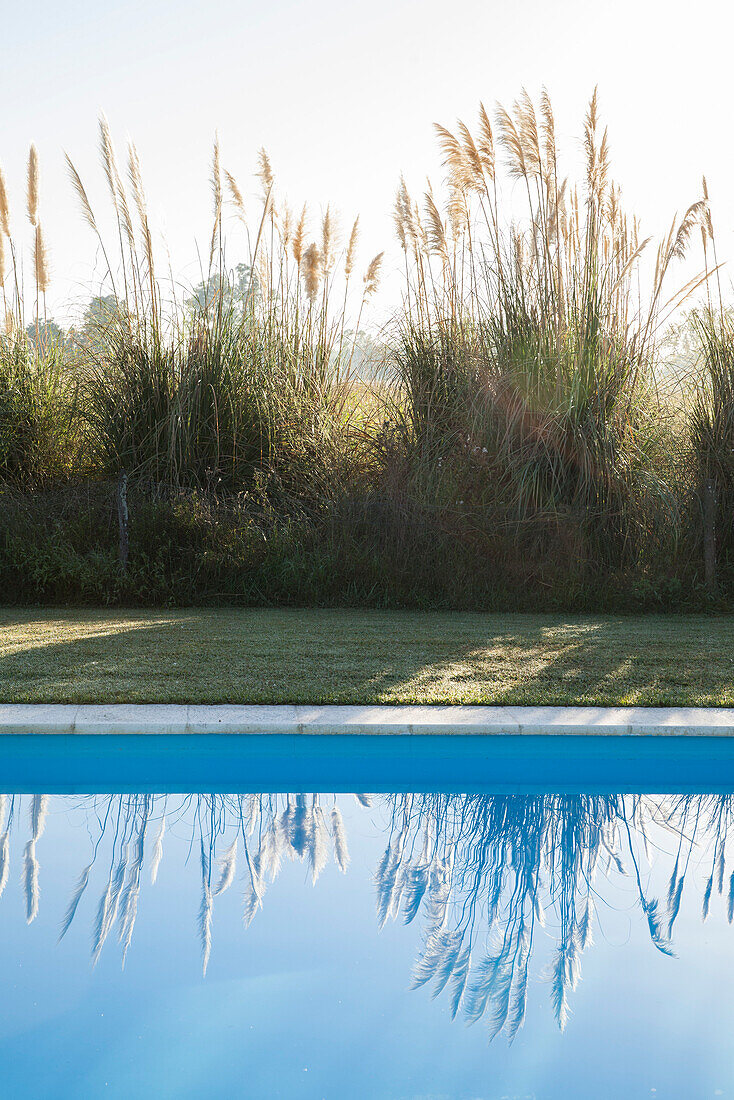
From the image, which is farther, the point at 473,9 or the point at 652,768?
the point at 473,9

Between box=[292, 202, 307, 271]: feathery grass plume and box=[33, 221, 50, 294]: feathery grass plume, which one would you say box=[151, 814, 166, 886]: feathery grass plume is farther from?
box=[33, 221, 50, 294]: feathery grass plume

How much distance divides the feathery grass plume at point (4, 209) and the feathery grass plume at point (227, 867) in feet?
24.7

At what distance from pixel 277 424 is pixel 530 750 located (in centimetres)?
460

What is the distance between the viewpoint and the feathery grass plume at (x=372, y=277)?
28.6ft

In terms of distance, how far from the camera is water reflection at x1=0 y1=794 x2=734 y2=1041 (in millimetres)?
2268

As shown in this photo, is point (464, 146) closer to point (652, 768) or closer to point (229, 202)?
point (229, 202)

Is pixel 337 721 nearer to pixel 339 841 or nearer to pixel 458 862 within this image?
pixel 339 841

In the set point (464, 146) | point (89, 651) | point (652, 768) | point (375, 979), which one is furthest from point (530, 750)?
point (464, 146)

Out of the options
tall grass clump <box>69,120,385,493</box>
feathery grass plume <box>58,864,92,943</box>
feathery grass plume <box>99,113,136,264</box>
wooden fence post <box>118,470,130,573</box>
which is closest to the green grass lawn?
wooden fence post <box>118,470,130,573</box>

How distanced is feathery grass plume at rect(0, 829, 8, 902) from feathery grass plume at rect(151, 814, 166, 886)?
41 cm

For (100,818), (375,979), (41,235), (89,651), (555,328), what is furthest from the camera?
(41,235)

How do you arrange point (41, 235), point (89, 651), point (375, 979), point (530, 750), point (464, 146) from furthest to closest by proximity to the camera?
point (41, 235)
point (464, 146)
point (89, 651)
point (530, 750)
point (375, 979)

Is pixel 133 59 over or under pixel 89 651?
over

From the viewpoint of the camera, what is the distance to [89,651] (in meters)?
4.90
